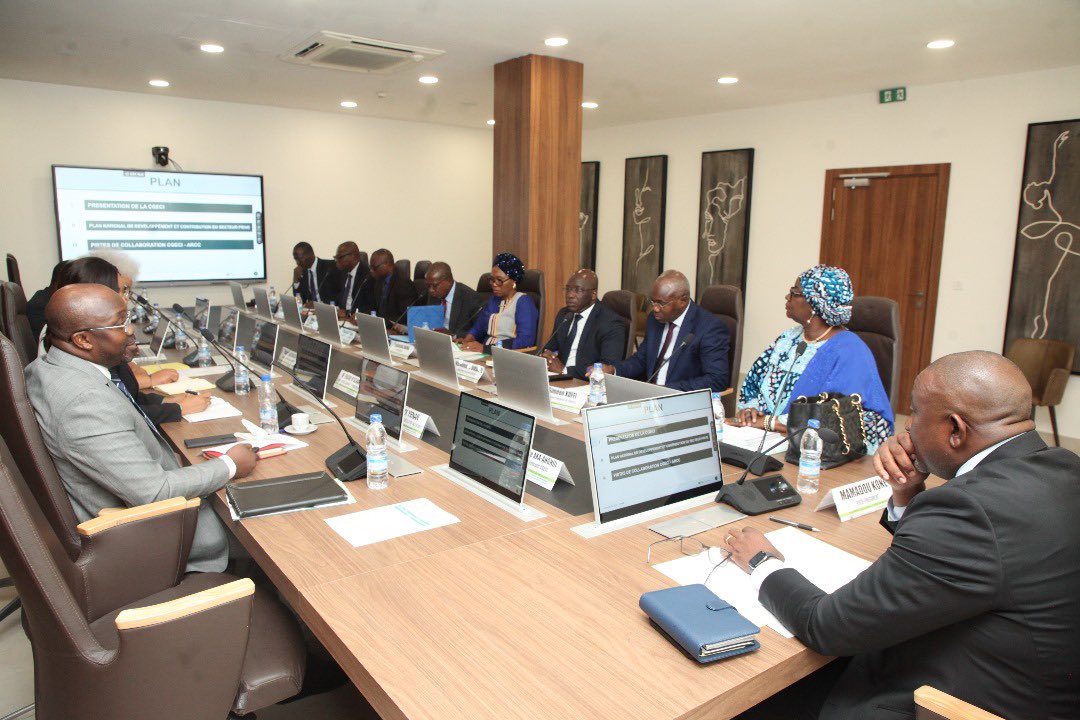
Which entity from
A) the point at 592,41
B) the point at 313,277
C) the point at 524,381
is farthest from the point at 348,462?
the point at 313,277

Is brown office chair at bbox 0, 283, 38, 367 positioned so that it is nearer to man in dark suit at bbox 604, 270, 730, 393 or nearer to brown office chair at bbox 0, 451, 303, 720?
brown office chair at bbox 0, 451, 303, 720

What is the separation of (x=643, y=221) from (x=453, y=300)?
356cm

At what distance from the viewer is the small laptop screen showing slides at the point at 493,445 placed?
6.14 ft

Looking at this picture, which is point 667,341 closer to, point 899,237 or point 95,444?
point 95,444

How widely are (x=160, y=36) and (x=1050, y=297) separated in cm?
646

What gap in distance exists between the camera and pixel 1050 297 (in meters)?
5.10

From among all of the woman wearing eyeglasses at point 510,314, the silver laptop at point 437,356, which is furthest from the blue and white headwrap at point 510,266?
the silver laptop at point 437,356

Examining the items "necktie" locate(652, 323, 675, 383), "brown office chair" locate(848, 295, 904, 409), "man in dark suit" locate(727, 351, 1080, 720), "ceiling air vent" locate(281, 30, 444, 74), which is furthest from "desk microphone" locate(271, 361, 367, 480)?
"ceiling air vent" locate(281, 30, 444, 74)

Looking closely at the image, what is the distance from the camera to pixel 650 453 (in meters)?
1.81

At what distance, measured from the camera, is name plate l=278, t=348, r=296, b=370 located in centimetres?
364

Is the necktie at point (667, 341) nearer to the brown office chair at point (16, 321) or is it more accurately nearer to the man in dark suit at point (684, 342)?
the man in dark suit at point (684, 342)

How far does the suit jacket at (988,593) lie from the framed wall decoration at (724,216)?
605cm

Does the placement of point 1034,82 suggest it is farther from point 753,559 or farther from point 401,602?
point 401,602

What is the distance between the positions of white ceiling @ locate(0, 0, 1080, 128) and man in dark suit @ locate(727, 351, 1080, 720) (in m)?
3.27
